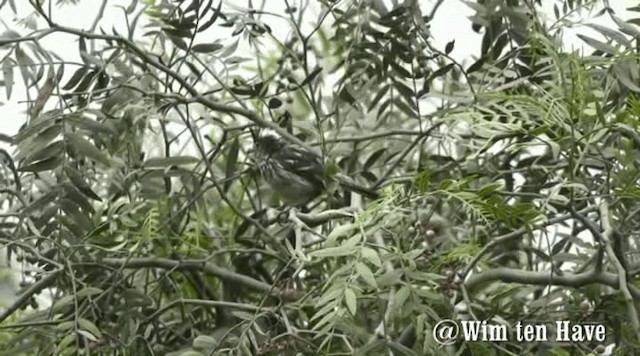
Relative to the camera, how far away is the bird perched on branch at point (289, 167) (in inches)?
39.2

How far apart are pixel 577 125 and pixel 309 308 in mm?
265

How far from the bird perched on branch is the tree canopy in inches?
0.6

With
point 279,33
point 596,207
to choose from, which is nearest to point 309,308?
point 596,207

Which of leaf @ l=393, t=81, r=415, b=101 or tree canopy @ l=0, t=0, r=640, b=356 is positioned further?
leaf @ l=393, t=81, r=415, b=101

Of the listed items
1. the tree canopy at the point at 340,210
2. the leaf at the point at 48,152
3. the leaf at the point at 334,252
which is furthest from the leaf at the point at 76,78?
the leaf at the point at 334,252

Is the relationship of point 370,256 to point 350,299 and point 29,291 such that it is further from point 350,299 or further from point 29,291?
point 29,291

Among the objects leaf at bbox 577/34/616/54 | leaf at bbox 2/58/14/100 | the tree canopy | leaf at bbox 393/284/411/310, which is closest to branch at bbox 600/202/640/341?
the tree canopy

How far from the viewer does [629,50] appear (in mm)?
855

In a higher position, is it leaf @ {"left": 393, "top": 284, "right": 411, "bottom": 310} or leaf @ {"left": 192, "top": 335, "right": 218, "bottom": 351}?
leaf @ {"left": 393, "top": 284, "right": 411, "bottom": 310}

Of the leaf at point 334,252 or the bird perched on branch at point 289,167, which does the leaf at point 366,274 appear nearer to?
the leaf at point 334,252

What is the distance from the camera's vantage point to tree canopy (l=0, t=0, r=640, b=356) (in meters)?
0.73

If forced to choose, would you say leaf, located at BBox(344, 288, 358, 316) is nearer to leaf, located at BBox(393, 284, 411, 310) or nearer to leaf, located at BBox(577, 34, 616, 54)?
leaf, located at BBox(393, 284, 411, 310)

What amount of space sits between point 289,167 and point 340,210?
0.72 ft

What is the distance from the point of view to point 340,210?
2.54 ft
